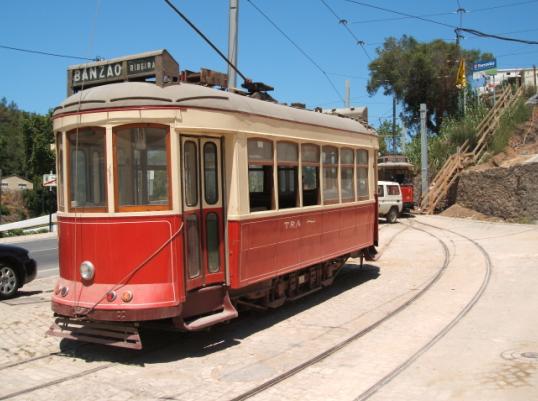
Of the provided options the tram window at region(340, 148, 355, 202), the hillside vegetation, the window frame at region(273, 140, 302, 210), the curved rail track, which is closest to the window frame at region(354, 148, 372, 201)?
the tram window at region(340, 148, 355, 202)

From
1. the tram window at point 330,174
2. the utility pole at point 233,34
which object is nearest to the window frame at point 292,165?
the tram window at point 330,174

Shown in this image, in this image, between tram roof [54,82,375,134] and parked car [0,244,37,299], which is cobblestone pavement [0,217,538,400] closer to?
parked car [0,244,37,299]

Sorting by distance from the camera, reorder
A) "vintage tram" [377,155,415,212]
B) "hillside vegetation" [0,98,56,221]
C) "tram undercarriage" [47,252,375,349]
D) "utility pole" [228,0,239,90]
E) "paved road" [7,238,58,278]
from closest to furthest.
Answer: "tram undercarriage" [47,252,375,349], "utility pole" [228,0,239,90], "paved road" [7,238,58,278], "vintage tram" [377,155,415,212], "hillside vegetation" [0,98,56,221]

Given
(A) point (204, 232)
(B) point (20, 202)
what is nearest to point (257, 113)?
(A) point (204, 232)

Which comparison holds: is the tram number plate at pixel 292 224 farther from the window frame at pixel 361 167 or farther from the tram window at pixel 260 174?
the window frame at pixel 361 167

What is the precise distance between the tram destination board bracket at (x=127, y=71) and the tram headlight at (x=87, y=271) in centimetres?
229

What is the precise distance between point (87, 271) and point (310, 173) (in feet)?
13.5

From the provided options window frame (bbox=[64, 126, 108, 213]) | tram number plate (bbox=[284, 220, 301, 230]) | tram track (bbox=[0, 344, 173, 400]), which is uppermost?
window frame (bbox=[64, 126, 108, 213])

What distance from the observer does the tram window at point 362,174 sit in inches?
462

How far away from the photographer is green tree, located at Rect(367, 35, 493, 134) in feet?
159

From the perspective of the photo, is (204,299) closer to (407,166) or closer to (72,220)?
(72,220)

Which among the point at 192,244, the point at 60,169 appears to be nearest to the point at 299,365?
the point at 192,244

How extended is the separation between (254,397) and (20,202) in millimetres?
71404

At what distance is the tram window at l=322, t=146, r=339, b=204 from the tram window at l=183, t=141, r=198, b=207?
334 cm
